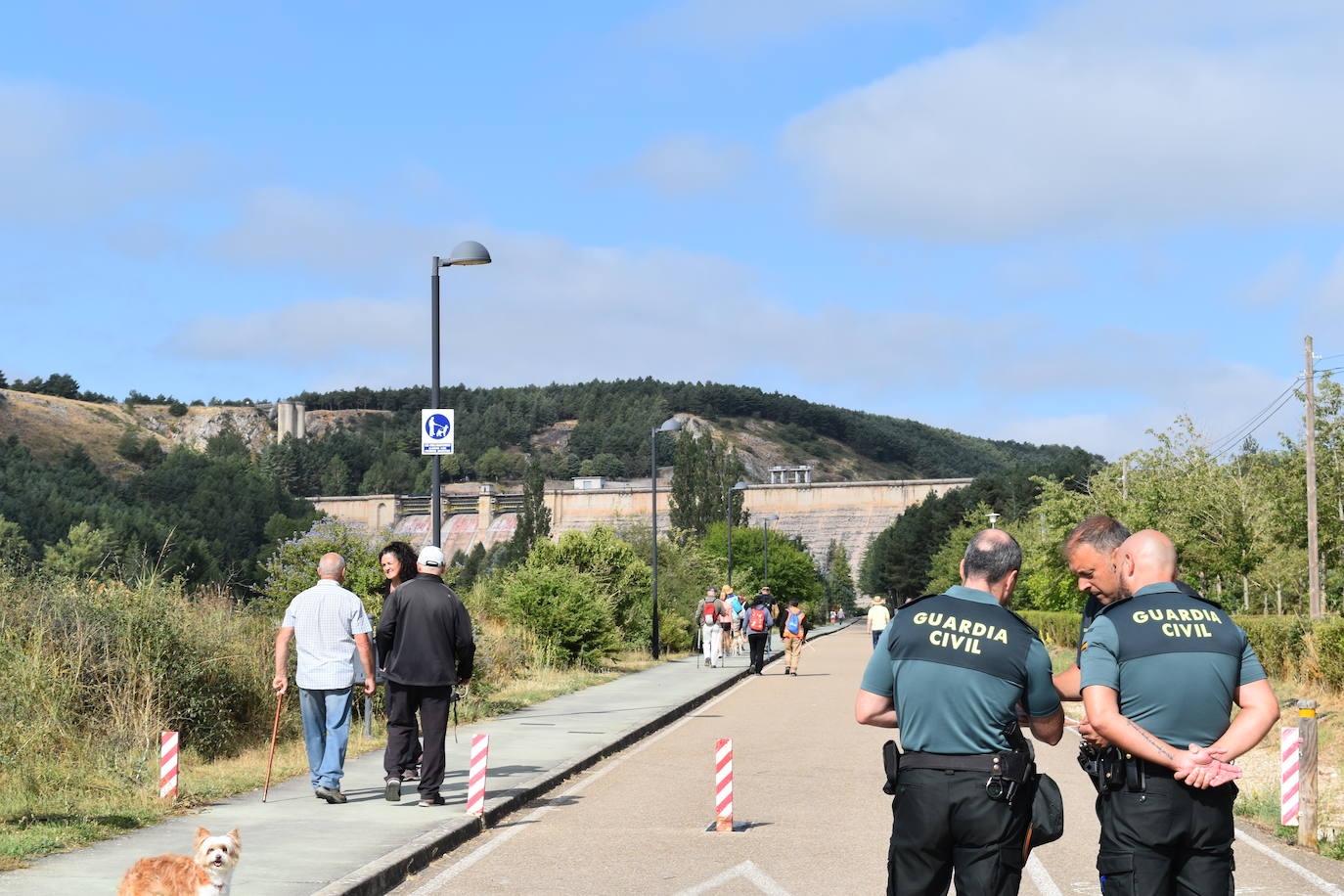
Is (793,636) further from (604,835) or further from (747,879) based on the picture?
(747,879)

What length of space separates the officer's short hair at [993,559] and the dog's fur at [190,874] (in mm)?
3180

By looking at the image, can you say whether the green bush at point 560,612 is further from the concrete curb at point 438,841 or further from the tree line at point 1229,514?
the tree line at point 1229,514

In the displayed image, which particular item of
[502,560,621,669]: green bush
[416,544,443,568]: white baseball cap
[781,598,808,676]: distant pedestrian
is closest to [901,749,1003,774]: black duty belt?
[416,544,443,568]: white baseball cap

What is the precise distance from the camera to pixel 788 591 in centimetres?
9450

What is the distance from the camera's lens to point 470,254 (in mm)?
16125

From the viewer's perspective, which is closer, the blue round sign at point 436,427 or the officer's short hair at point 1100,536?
the officer's short hair at point 1100,536

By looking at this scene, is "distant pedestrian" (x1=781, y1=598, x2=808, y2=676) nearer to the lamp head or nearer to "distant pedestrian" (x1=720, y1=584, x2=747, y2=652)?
"distant pedestrian" (x1=720, y1=584, x2=747, y2=652)

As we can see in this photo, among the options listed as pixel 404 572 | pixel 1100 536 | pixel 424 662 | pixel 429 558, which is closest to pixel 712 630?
pixel 404 572

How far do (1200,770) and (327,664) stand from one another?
7.23 metres

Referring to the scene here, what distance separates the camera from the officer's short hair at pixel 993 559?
16.6 ft

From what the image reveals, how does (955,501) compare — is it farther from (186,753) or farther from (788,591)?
(186,753)

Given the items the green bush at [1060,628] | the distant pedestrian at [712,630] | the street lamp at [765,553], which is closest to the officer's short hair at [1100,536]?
the distant pedestrian at [712,630]

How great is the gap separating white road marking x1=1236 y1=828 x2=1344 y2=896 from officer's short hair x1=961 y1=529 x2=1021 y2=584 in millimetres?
4539

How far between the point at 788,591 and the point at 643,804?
273 ft
